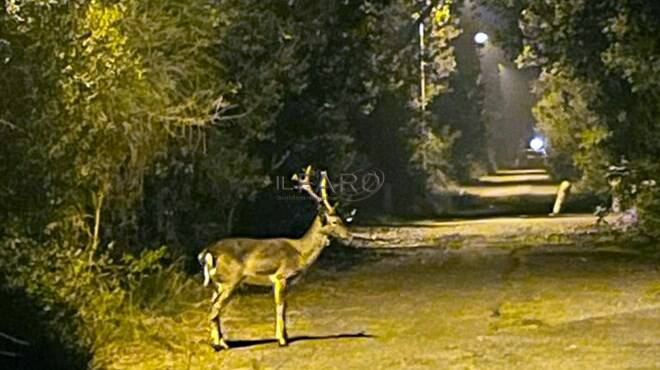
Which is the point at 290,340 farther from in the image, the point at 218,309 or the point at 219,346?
the point at 218,309

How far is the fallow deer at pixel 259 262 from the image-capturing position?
12.4m

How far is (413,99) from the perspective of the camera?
4097 centimetres

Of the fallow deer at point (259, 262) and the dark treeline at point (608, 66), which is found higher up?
the dark treeline at point (608, 66)

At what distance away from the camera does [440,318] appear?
596 inches

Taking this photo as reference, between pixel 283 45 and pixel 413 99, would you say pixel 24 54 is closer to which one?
pixel 283 45

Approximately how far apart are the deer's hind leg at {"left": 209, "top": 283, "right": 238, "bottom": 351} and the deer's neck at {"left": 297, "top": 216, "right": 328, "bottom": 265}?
2.36ft

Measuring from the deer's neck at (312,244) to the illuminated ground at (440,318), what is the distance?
Result: 34.9 inches

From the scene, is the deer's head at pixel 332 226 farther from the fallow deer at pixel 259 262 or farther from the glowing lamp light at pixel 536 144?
the glowing lamp light at pixel 536 144

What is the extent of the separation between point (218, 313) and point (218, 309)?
0.09m

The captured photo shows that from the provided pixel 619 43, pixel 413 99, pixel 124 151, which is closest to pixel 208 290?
pixel 124 151

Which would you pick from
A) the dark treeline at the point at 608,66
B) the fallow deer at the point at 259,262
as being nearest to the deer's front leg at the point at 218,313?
the fallow deer at the point at 259,262

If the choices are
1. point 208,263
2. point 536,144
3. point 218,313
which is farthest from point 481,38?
point 208,263

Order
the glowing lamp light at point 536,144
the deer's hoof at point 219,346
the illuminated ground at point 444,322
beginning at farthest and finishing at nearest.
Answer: the glowing lamp light at point 536,144 → the deer's hoof at point 219,346 → the illuminated ground at point 444,322

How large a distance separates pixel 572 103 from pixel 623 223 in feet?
44.6
